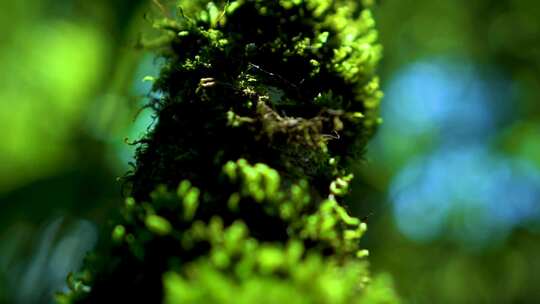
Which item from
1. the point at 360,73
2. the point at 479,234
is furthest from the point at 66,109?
the point at 479,234

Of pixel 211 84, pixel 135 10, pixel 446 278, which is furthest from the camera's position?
pixel 446 278

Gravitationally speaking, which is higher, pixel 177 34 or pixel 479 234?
pixel 479 234

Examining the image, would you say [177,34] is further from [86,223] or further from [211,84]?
[86,223]

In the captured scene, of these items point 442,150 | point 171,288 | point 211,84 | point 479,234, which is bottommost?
point 171,288

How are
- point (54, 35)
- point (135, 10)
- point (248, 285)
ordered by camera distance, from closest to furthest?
point (248, 285)
point (135, 10)
point (54, 35)

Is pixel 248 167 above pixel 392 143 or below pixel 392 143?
below
